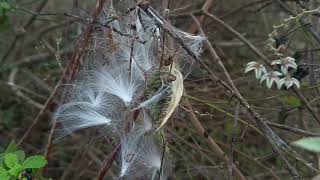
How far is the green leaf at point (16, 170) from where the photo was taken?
6.15ft

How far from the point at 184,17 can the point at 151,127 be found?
120cm

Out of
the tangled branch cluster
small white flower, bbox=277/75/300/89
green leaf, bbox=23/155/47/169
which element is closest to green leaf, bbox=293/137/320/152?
the tangled branch cluster

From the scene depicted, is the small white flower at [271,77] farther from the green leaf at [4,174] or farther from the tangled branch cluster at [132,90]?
the green leaf at [4,174]

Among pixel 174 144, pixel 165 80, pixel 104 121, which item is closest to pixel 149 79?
pixel 165 80

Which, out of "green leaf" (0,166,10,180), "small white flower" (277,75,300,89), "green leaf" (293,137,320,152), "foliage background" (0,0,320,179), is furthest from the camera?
"foliage background" (0,0,320,179)

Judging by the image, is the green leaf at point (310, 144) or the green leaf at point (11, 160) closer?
the green leaf at point (310, 144)

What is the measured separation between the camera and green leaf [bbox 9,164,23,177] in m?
1.87

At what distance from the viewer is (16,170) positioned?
188cm

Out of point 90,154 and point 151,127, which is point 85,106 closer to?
point 151,127

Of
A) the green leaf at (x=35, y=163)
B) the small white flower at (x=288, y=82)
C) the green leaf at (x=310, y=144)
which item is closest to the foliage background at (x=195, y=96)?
the small white flower at (x=288, y=82)

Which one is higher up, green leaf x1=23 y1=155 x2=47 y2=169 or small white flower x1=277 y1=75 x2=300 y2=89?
green leaf x1=23 y1=155 x2=47 y2=169

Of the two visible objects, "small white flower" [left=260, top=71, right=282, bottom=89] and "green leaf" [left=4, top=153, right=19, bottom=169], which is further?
"small white flower" [left=260, top=71, right=282, bottom=89]

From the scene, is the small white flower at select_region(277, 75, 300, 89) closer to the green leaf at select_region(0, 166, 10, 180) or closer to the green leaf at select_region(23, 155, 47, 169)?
the green leaf at select_region(23, 155, 47, 169)

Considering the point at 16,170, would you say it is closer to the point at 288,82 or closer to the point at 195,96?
the point at 288,82
